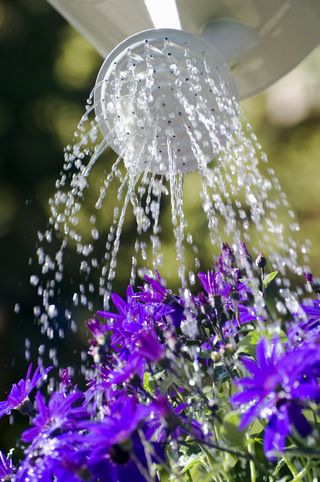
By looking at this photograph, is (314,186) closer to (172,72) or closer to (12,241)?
(12,241)

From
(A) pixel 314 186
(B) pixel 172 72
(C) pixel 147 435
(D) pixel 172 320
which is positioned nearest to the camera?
(C) pixel 147 435

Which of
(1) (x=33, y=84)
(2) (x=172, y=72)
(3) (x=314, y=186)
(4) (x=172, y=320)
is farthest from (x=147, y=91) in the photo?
(1) (x=33, y=84)

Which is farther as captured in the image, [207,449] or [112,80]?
[112,80]

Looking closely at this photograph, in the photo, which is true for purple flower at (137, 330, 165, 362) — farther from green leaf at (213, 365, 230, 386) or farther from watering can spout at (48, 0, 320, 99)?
watering can spout at (48, 0, 320, 99)

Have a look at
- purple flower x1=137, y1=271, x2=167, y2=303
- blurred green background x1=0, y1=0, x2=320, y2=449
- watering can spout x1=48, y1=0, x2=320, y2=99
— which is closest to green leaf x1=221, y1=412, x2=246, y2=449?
purple flower x1=137, y1=271, x2=167, y2=303

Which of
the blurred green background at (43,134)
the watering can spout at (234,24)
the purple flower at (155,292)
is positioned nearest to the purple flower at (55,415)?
the purple flower at (155,292)

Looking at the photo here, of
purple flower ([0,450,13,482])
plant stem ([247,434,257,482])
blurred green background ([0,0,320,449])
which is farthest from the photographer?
blurred green background ([0,0,320,449])

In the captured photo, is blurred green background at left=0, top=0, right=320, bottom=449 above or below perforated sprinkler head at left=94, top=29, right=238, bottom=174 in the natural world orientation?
above
